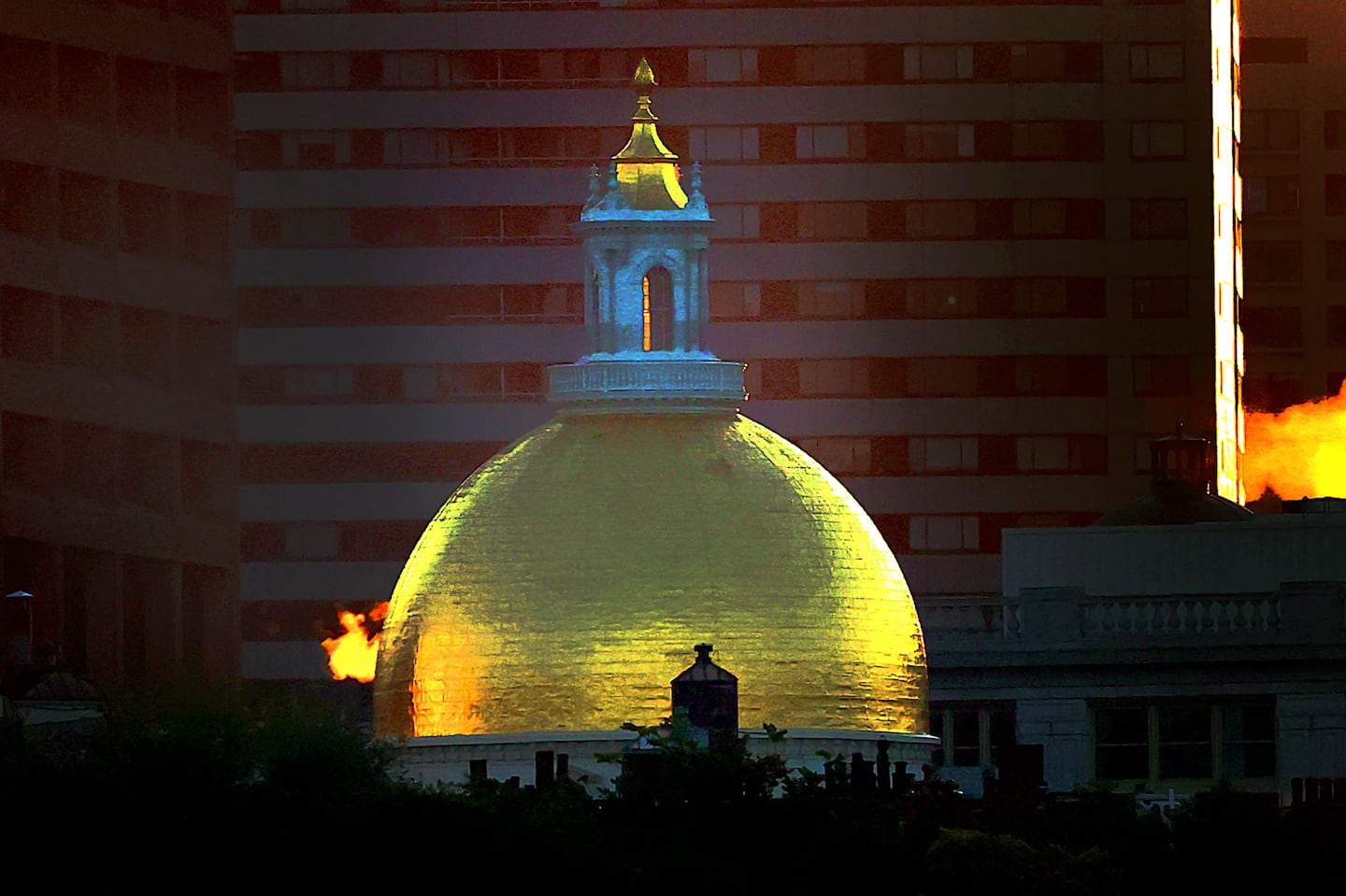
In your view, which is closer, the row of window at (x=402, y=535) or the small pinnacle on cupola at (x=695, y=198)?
the small pinnacle on cupola at (x=695, y=198)

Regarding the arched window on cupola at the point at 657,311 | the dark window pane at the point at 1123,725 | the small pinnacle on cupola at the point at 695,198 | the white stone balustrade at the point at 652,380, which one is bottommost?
the dark window pane at the point at 1123,725

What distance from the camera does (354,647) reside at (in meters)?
160

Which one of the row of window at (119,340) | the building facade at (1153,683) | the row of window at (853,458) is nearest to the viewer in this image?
the building facade at (1153,683)

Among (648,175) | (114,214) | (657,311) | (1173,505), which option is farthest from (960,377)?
(648,175)

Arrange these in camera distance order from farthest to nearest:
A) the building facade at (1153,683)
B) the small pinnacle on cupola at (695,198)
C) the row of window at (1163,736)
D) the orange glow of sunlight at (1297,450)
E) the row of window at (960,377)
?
the orange glow of sunlight at (1297,450), the row of window at (960,377), the building facade at (1153,683), the row of window at (1163,736), the small pinnacle on cupola at (695,198)

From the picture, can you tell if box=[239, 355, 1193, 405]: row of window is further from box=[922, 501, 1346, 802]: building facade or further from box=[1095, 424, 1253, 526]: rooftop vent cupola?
box=[922, 501, 1346, 802]: building facade

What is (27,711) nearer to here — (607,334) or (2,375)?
(607,334)

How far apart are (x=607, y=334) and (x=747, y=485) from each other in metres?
4.50

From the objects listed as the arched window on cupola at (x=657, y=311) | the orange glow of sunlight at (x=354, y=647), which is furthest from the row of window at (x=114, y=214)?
the arched window on cupola at (x=657, y=311)

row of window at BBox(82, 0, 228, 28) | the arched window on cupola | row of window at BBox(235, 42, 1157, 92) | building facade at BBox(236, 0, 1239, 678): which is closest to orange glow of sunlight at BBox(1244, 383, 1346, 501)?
building facade at BBox(236, 0, 1239, 678)

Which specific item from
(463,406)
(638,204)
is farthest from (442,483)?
(638,204)

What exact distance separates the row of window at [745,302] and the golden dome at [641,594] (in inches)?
2312

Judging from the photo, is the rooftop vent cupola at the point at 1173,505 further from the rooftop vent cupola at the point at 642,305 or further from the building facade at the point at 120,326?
the building facade at the point at 120,326

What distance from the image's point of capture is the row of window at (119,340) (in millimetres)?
168375
